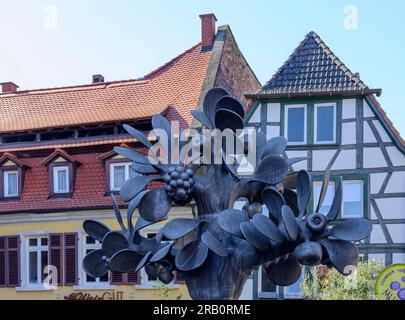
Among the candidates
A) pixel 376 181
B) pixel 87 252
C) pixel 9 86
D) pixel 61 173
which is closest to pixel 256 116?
pixel 376 181

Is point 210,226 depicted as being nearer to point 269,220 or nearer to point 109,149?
point 269,220

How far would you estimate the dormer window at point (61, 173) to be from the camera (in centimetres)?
1362

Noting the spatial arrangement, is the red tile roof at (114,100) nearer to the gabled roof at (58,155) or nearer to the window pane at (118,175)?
the gabled roof at (58,155)

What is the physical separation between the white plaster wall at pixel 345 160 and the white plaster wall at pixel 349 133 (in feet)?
0.60

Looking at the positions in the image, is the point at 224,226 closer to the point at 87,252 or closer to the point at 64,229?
the point at 87,252

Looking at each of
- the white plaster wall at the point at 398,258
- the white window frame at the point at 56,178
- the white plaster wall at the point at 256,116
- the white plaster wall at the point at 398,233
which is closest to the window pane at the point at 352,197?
the white plaster wall at the point at 398,233

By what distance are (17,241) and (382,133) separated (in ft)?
25.3

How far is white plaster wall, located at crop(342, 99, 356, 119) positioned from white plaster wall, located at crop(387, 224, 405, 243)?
2.11 meters

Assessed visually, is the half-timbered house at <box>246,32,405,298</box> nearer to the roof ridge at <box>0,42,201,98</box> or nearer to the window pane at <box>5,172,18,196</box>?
the roof ridge at <box>0,42,201,98</box>

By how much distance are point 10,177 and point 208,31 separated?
5674mm

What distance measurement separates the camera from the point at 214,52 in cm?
1487

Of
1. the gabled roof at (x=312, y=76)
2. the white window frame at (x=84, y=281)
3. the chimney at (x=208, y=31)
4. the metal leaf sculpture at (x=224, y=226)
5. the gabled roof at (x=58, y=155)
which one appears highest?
the chimney at (x=208, y=31)

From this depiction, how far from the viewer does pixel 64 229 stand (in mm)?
13414
